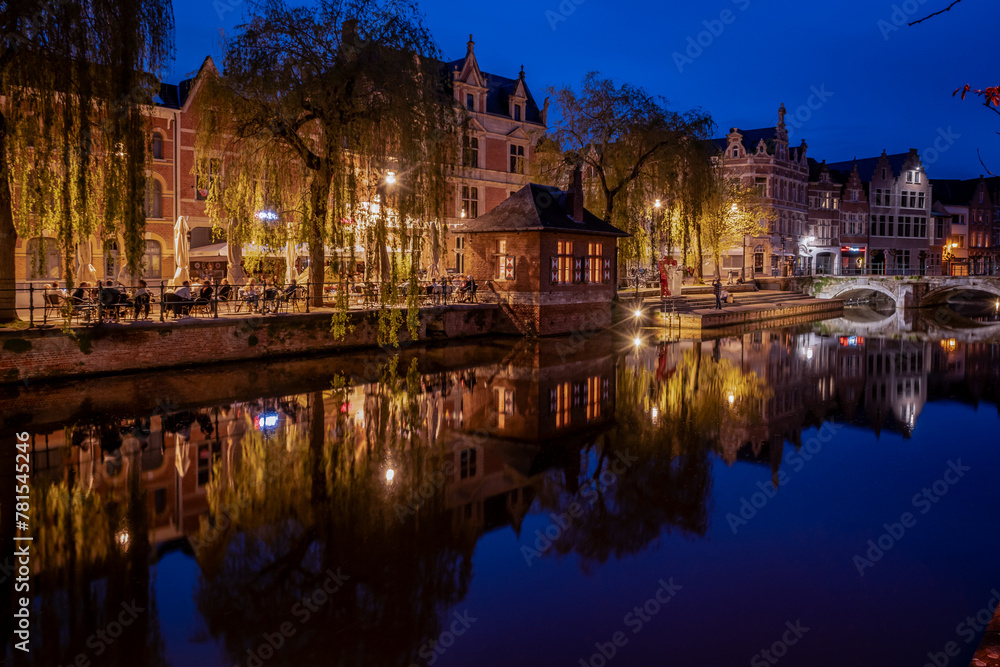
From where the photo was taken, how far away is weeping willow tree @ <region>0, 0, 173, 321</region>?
13984 millimetres

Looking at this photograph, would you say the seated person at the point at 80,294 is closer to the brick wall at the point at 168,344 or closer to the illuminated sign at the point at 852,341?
the brick wall at the point at 168,344

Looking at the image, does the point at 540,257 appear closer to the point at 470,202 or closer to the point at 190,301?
the point at 190,301

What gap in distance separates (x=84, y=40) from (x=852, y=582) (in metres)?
15.8

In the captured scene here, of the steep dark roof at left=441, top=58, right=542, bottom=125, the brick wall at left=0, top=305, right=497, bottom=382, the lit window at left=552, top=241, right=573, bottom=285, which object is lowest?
the brick wall at left=0, top=305, right=497, bottom=382

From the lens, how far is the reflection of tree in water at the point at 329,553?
18.7 feet

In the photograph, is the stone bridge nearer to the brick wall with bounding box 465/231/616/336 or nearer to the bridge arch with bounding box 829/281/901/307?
the bridge arch with bounding box 829/281/901/307

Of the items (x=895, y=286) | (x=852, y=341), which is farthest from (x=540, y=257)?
(x=895, y=286)

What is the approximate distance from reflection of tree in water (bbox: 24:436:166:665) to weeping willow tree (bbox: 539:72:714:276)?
2459 cm

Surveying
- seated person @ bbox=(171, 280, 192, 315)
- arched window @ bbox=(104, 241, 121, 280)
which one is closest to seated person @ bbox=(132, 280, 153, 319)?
seated person @ bbox=(171, 280, 192, 315)

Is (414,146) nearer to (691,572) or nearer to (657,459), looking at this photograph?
(657,459)

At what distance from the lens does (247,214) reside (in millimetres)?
20359

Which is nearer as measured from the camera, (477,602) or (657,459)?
(477,602)

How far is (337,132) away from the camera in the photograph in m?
18.7

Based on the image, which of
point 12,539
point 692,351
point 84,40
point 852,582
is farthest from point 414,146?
point 852,582
